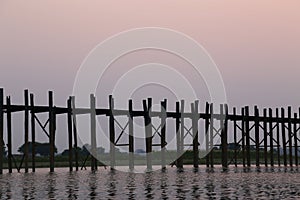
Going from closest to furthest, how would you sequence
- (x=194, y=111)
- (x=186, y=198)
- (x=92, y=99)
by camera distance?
1. (x=186, y=198)
2. (x=92, y=99)
3. (x=194, y=111)

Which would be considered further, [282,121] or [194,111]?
[282,121]

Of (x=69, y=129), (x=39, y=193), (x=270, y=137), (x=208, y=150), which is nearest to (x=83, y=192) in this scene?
(x=39, y=193)

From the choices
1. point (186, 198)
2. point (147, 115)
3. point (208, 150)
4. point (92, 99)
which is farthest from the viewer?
point (208, 150)

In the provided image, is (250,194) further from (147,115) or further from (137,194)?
(147,115)

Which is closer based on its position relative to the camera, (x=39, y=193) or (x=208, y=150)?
(x=39, y=193)

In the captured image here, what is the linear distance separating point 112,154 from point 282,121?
55.5 ft

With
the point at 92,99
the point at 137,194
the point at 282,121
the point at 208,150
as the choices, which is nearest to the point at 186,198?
the point at 137,194

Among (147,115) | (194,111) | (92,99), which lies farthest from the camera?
(194,111)

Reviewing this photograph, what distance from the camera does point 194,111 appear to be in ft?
150

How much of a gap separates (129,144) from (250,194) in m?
→ 19.4

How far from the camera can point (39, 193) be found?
23609 mm

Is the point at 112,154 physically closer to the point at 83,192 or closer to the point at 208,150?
the point at 208,150

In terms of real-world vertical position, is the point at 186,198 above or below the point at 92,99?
below

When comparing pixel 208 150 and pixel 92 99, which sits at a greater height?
pixel 92 99
